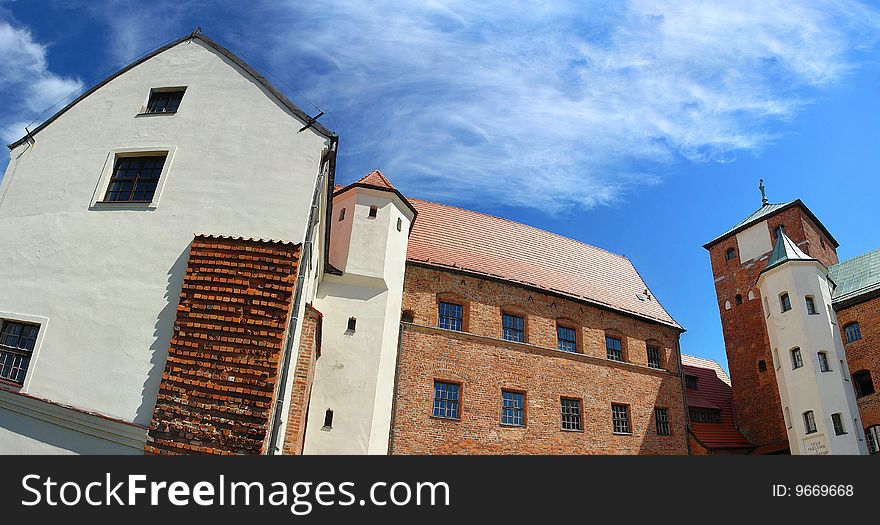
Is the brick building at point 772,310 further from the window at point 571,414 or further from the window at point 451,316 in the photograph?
the window at point 451,316

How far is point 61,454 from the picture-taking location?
32.1ft

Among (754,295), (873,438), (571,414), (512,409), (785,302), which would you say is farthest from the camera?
(754,295)

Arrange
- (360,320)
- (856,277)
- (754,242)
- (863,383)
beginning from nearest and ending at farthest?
(360,320), (863,383), (856,277), (754,242)

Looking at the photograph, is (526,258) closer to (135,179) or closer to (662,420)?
(662,420)

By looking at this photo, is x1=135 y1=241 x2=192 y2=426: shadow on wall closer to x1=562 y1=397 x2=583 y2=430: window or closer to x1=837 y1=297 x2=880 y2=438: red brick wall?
x1=562 y1=397 x2=583 y2=430: window

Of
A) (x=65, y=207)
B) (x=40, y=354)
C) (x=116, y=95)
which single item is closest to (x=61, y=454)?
(x=40, y=354)

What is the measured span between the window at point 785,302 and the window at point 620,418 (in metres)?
9.52

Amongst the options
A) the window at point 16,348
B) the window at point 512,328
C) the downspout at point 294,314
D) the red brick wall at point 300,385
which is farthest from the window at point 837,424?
the window at point 16,348

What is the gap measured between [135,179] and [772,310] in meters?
27.4

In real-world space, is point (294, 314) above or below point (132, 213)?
below

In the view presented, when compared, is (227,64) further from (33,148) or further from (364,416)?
(364,416)

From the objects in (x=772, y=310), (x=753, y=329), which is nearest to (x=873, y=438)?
(x=772, y=310)

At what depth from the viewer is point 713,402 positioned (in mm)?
28719

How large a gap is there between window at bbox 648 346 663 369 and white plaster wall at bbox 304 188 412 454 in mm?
13350
